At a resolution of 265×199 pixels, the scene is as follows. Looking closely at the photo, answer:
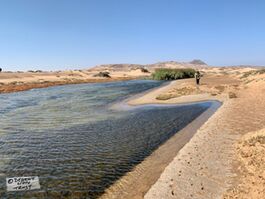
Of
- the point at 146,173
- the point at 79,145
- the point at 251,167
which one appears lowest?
the point at 79,145

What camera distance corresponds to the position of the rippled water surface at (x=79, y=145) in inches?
467

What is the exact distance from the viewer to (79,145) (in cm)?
1709

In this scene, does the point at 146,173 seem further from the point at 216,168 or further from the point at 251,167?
the point at 251,167

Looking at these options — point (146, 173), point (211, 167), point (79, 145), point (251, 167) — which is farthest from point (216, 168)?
point (79, 145)

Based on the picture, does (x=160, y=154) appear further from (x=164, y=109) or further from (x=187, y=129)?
(x=164, y=109)

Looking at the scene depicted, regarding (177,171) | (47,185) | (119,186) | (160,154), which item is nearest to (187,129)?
(160,154)

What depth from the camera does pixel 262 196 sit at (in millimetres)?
9211

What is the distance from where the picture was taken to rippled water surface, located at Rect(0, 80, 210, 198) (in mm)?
11859

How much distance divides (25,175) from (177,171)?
6162mm

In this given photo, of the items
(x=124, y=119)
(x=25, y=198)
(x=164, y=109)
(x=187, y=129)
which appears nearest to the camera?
(x=25, y=198)

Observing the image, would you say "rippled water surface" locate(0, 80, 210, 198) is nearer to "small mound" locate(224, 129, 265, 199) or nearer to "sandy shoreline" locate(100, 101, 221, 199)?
"sandy shoreline" locate(100, 101, 221, 199)

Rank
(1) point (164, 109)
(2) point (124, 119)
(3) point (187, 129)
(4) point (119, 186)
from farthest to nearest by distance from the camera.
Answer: (1) point (164, 109)
(2) point (124, 119)
(3) point (187, 129)
(4) point (119, 186)

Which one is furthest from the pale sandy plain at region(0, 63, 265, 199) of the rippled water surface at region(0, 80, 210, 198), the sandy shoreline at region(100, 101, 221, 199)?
the rippled water surface at region(0, 80, 210, 198)

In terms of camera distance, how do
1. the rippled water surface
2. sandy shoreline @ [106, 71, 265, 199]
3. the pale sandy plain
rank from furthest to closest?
1. the rippled water surface
2. the pale sandy plain
3. sandy shoreline @ [106, 71, 265, 199]
